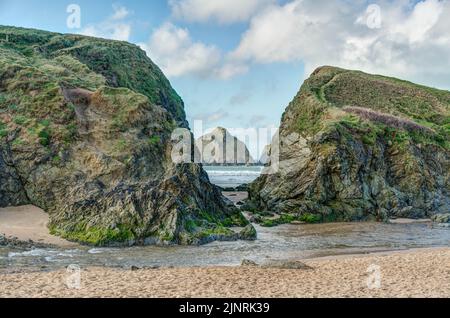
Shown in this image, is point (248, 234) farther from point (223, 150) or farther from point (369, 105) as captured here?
point (223, 150)

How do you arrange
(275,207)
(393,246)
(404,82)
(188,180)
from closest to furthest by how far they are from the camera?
(393,246) → (188,180) → (275,207) → (404,82)

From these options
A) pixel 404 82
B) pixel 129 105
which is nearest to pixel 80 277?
pixel 129 105

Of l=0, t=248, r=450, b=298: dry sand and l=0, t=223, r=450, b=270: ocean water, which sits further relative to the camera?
l=0, t=223, r=450, b=270: ocean water

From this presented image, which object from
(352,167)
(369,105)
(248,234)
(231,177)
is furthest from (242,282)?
(231,177)

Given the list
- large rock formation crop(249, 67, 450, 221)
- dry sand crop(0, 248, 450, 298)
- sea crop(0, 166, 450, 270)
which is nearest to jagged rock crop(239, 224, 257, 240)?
sea crop(0, 166, 450, 270)

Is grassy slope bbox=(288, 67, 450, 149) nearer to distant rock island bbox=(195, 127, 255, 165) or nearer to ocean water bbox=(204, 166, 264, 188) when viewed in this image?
ocean water bbox=(204, 166, 264, 188)

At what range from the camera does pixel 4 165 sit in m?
29.0

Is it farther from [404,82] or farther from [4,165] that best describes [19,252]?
[404,82]

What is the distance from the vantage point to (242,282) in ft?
47.7

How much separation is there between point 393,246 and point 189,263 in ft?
38.4

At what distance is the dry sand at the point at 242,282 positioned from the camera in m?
13.0

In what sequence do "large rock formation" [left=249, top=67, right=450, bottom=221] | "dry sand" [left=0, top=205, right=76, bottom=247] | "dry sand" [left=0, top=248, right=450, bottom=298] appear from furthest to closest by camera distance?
"large rock formation" [left=249, top=67, right=450, bottom=221] < "dry sand" [left=0, top=205, right=76, bottom=247] < "dry sand" [left=0, top=248, right=450, bottom=298]

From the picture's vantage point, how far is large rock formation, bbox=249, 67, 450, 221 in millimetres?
38531

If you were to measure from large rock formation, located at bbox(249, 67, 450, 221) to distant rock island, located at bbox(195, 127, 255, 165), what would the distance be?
79.8m
